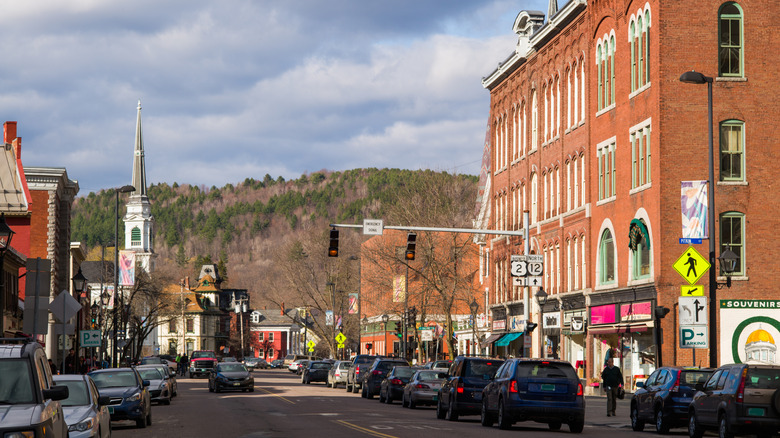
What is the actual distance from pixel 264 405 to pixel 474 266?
49.9 m

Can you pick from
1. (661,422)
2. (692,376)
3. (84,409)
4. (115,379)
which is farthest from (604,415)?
A: (84,409)

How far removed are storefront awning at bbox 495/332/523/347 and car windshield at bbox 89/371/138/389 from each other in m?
37.1

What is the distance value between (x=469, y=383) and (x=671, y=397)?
5.70 metres

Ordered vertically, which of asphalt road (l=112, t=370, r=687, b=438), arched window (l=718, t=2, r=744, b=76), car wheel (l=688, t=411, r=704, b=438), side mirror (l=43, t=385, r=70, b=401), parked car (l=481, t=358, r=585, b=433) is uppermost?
arched window (l=718, t=2, r=744, b=76)

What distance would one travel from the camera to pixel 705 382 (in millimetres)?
23969

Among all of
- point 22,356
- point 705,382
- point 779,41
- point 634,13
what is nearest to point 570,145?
point 634,13

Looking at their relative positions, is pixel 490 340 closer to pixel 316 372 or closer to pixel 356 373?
pixel 316 372

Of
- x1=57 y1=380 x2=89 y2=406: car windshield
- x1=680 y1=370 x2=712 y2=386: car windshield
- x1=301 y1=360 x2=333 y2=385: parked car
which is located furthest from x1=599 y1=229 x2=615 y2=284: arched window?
x1=57 y1=380 x2=89 y2=406: car windshield

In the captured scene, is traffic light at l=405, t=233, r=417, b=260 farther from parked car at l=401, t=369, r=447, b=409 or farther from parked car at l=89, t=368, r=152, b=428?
parked car at l=89, t=368, r=152, b=428

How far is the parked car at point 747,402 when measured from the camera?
21.2 metres

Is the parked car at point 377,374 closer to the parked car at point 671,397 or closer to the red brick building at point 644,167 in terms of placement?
the red brick building at point 644,167

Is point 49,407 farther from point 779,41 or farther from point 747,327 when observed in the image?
point 779,41

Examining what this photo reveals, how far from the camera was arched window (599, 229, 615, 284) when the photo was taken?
1935 inches

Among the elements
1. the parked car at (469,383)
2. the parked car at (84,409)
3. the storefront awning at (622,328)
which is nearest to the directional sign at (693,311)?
the parked car at (469,383)
